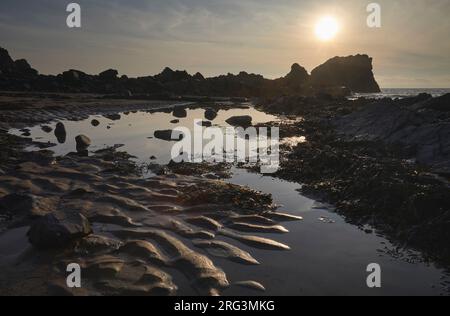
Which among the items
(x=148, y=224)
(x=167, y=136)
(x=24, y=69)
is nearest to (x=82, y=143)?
(x=167, y=136)

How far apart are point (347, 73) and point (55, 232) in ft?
651

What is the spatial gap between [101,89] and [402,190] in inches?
3182

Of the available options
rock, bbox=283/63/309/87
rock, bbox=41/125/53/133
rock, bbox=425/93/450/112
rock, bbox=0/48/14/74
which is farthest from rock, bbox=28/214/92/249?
rock, bbox=283/63/309/87

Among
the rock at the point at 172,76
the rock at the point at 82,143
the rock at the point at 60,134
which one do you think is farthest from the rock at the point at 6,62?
the rock at the point at 82,143

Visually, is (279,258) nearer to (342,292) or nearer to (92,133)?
(342,292)

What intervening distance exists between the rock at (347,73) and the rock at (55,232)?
7277 inches

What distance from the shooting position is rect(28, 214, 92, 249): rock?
7566mm

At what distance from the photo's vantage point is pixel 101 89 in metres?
82.9

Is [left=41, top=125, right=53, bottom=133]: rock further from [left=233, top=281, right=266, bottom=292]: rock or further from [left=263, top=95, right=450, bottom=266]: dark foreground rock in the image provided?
[left=233, top=281, right=266, bottom=292]: rock

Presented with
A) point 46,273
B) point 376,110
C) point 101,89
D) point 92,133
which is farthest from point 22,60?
point 46,273

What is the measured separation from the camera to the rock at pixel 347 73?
187 m

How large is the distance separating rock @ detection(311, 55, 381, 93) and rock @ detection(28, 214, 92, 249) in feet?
606

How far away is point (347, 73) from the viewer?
7475 inches

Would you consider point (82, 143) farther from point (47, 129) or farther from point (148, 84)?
point (148, 84)
